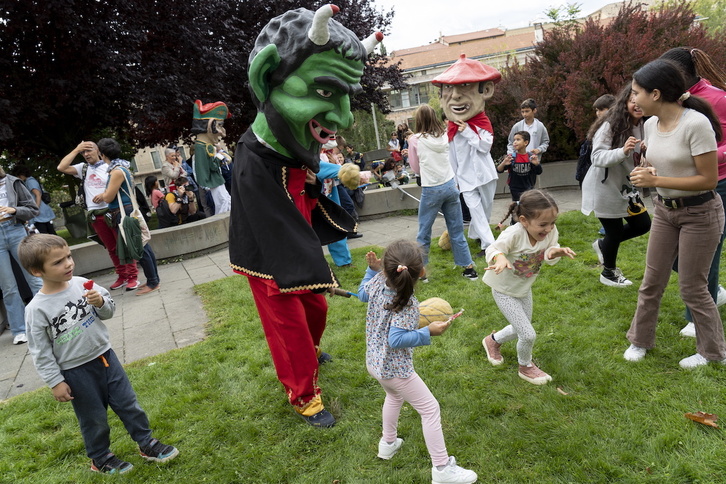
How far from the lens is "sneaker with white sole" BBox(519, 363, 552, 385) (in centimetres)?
331

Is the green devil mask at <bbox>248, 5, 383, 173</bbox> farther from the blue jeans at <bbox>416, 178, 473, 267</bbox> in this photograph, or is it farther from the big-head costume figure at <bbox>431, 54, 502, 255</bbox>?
the big-head costume figure at <bbox>431, 54, 502, 255</bbox>

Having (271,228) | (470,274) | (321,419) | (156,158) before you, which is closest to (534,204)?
(271,228)

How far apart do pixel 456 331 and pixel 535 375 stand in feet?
3.07

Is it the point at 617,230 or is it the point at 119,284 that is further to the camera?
the point at 119,284

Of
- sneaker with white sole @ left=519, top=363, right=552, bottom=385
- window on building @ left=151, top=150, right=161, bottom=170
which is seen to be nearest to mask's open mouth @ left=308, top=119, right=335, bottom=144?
sneaker with white sole @ left=519, top=363, right=552, bottom=385

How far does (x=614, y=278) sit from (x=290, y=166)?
3561 mm

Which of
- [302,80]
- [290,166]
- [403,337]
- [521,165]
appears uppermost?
[302,80]

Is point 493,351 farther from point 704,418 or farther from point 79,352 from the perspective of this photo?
point 79,352

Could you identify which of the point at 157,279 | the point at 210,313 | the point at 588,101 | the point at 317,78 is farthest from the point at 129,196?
the point at 588,101

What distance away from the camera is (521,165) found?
6816 mm

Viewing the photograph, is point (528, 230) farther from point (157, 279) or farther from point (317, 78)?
point (157, 279)

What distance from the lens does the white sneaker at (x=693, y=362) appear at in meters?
3.20

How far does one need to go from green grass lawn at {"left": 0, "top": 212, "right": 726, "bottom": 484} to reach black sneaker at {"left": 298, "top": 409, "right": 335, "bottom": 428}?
5 cm

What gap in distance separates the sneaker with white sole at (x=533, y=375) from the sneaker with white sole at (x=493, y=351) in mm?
222
